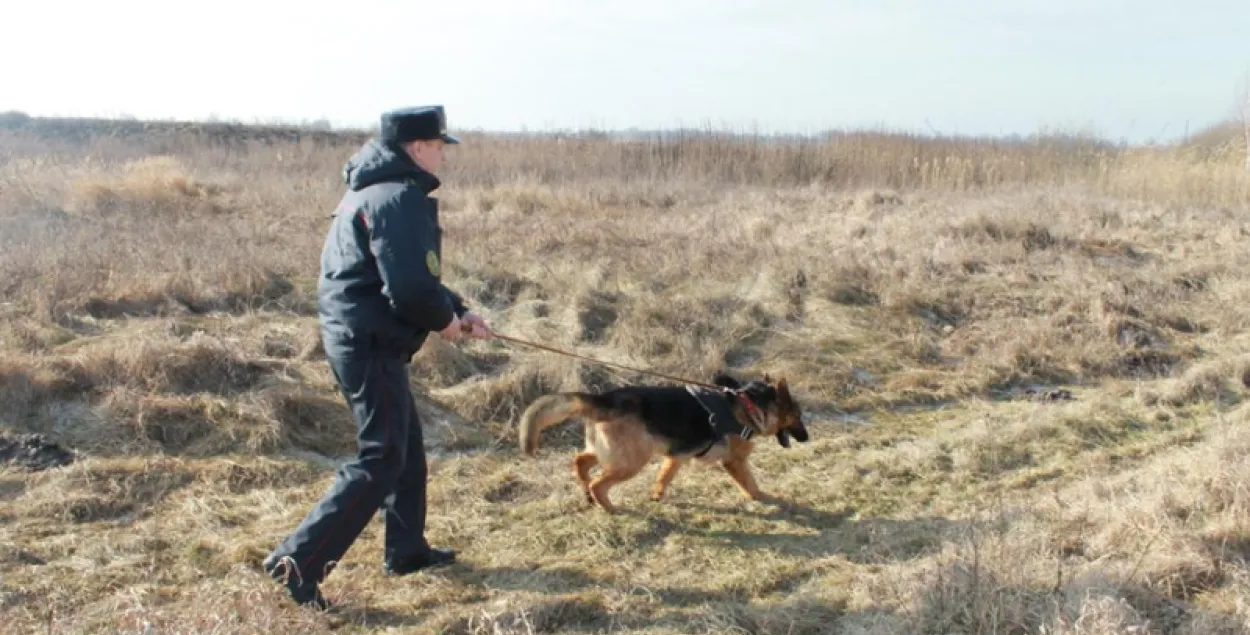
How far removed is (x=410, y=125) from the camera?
3.67 meters

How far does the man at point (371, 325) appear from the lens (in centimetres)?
361

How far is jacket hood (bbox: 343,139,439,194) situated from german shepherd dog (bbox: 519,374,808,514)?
1.39 m

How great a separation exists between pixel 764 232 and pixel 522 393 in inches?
251

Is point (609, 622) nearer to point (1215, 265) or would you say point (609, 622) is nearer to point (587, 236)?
point (587, 236)

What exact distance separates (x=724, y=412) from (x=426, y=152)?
224 centimetres

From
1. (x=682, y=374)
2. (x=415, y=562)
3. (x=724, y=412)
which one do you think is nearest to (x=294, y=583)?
(x=415, y=562)

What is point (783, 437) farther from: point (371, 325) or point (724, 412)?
point (371, 325)

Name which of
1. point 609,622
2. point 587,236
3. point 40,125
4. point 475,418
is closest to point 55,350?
point 475,418

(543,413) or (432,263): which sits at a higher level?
(432,263)

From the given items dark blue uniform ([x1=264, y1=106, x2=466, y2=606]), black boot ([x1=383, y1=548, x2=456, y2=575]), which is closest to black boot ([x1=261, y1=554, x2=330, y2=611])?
dark blue uniform ([x1=264, y1=106, x2=466, y2=606])

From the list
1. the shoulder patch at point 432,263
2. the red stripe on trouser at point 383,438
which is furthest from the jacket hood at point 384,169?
the red stripe on trouser at point 383,438

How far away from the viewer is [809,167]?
19.8 meters

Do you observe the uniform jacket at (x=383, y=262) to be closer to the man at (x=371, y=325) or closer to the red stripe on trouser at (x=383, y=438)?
the man at (x=371, y=325)

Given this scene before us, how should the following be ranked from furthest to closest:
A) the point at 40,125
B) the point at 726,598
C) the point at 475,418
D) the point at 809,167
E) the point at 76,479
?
the point at 40,125, the point at 809,167, the point at 475,418, the point at 76,479, the point at 726,598
